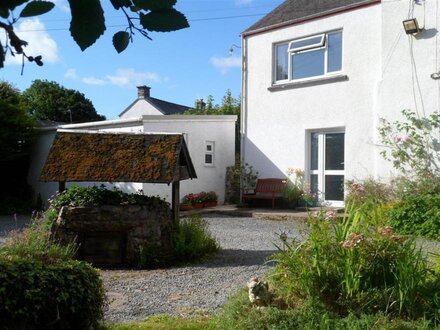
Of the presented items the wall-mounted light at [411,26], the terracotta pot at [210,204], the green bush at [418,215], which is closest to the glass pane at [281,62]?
the wall-mounted light at [411,26]

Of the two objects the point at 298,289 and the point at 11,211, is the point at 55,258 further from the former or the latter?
the point at 11,211

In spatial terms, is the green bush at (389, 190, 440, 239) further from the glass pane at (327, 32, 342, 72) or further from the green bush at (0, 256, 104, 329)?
the green bush at (0, 256, 104, 329)

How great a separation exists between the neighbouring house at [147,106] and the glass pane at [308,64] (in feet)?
56.4

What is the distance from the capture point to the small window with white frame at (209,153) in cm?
1474

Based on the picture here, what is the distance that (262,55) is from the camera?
14.1 m

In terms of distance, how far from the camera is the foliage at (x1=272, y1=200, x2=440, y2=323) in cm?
362

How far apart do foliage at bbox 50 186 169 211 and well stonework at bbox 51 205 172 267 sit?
99 millimetres

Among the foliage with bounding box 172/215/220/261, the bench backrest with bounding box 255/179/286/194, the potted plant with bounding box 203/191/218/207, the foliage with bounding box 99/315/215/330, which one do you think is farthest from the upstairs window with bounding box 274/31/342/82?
the foliage with bounding box 99/315/215/330

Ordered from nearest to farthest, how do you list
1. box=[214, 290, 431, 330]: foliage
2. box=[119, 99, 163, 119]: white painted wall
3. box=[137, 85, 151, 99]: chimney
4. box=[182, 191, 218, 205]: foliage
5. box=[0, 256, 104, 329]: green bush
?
box=[0, 256, 104, 329]: green bush → box=[214, 290, 431, 330]: foliage → box=[182, 191, 218, 205]: foliage → box=[119, 99, 163, 119]: white painted wall → box=[137, 85, 151, 99]: chimney

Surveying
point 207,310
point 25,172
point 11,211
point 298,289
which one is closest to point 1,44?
point 298,289

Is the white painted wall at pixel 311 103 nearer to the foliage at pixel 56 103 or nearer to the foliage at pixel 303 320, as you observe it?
the foliage at pixel 303 320

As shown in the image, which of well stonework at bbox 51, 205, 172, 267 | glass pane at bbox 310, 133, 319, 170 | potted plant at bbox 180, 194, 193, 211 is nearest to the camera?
well stonework at bbox 51, 205, 172, 267

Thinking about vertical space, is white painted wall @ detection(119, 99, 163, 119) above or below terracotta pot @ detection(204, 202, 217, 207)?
above

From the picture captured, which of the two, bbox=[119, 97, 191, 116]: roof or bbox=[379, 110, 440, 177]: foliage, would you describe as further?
bbox=[119, 97, 191, 116]: roof
